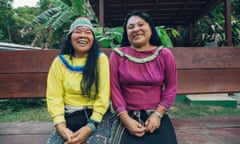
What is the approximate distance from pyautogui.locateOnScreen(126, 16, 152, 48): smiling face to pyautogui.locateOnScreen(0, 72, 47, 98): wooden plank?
88cm

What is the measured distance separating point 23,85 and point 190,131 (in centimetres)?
145

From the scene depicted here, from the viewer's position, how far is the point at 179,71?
1916 mm

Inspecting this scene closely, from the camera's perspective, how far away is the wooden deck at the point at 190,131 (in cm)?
156

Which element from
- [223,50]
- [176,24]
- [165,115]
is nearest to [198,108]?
[223,50]

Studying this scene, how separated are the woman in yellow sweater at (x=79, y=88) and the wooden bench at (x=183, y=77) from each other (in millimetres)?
434

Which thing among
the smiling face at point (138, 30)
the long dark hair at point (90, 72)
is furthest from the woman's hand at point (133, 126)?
the smiling face at point (138, 30)

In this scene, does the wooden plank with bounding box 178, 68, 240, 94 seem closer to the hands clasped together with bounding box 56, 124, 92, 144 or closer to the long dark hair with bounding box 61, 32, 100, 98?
the long dark hair with bounding box 61, 32, 100, 98

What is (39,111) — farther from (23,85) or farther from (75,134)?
(75,134)

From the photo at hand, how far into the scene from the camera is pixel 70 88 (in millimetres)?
1413

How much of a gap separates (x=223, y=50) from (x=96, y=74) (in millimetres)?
1192

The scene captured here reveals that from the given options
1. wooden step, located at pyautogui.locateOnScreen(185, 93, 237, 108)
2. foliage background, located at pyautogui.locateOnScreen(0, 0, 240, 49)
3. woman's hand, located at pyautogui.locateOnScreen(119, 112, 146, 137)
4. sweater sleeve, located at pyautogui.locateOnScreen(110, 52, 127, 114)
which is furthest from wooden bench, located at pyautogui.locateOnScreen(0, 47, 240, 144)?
foliage background, located at pyautogui.locateOnScreen(0, 0, 240, 49)

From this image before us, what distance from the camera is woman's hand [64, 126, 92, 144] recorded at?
128 cm

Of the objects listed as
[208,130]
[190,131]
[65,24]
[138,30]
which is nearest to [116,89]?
[138,30]

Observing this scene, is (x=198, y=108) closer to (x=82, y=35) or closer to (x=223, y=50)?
(x=223, y=50)
